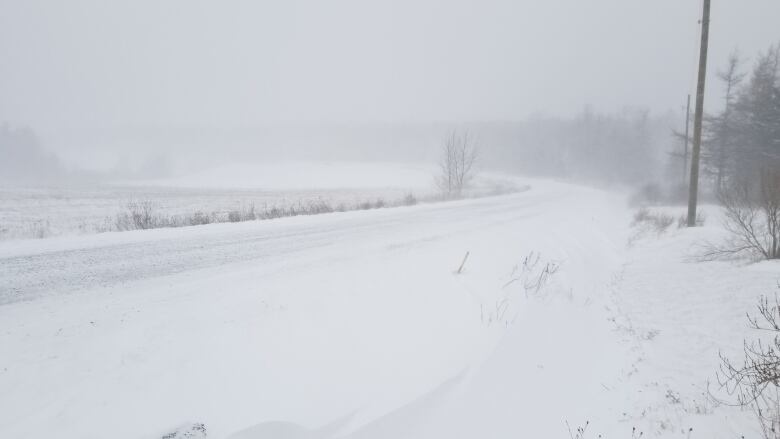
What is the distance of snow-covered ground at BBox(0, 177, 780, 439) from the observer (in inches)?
162

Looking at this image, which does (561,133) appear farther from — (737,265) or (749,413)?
(749,413)

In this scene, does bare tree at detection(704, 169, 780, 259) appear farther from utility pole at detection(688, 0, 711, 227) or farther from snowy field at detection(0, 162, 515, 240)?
snowy field at detection(0, 162, 515, 240)

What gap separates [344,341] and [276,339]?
1.03 meters

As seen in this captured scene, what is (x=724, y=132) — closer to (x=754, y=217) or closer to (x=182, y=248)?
(x=754, y=217)

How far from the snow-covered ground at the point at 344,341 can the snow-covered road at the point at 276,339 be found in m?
0.03

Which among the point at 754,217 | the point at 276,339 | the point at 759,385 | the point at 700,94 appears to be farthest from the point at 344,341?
the point at 700,94

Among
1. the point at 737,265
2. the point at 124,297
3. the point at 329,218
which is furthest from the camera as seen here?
the point at 329,218

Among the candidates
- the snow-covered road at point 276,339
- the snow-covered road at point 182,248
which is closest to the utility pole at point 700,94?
the snow-covered road at point 276,339

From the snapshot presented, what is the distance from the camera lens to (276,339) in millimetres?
5395

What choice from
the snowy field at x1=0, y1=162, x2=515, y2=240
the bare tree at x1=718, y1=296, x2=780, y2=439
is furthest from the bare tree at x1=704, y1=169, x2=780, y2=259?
the snowy field at x1=0, y1=162, x2=515, y2=240

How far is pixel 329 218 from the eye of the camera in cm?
1539

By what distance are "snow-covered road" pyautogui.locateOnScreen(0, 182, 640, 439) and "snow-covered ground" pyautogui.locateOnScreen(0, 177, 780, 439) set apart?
0.09ft

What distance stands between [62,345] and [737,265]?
13797 mm

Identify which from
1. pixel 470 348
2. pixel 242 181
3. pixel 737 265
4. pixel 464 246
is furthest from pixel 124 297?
pixel 242 181
